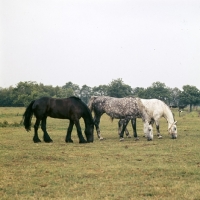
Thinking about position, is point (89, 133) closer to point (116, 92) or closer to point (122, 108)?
point (122, 108)

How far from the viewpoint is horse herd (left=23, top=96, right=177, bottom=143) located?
13.8 meters

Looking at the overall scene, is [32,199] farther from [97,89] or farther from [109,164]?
[97,89]

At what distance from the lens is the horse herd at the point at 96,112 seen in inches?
543

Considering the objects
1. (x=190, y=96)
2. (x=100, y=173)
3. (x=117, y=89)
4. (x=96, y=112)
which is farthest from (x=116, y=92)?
(x=100, y=173)

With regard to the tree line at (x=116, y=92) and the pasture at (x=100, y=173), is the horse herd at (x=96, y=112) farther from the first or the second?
the tree line at (x=116, y=92)

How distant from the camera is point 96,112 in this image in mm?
→ 15680

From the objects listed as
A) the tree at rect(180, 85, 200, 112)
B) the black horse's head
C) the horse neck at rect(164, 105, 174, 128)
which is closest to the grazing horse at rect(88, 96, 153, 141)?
the horse neck at rect(164, 105, 174, 128)

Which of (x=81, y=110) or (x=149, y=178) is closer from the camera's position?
(x=149, y=178)

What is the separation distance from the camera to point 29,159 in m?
9.51

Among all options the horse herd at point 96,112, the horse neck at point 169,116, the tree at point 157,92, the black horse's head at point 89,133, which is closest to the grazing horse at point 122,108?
the horse herd at point 96,112

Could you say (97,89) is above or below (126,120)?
above

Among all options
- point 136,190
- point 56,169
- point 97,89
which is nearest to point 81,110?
point 56,169

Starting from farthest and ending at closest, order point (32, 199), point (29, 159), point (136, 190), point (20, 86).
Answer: point (20, 86)
point (29, 159)
point (136, 190)
point (32, 199)

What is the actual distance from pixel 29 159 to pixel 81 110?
4724 mm
